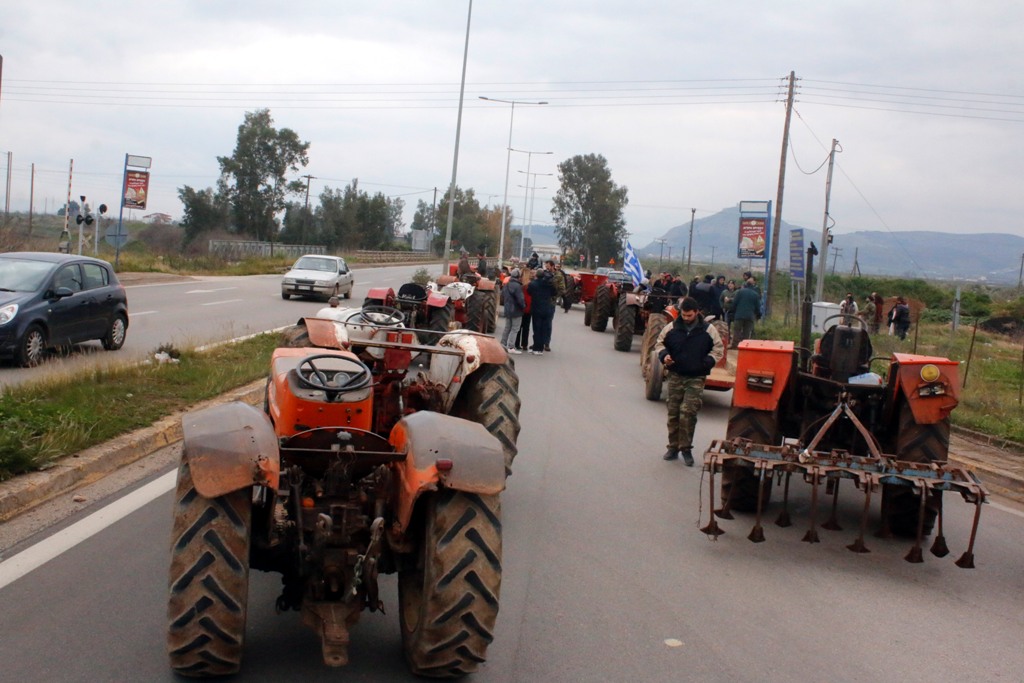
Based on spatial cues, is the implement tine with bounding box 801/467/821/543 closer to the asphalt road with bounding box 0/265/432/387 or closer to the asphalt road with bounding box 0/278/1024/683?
the asphalt road with bounding box 0/278/1024/683

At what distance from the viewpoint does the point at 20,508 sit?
6.88m

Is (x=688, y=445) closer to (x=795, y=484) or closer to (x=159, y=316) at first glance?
(x=795, y=484)

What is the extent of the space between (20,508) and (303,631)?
279 centimetres

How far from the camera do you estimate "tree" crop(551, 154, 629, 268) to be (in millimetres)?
118250

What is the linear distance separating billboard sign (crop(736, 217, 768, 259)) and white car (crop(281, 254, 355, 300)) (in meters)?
14.7

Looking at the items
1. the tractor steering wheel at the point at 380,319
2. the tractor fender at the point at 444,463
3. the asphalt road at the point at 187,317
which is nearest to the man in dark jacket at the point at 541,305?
the asphalt road at the point at 187,317

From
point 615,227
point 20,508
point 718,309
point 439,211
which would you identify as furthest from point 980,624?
point 439,211

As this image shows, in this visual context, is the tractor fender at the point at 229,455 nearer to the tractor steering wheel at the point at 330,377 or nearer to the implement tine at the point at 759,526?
the tractor steering wheel at the point at 330,377

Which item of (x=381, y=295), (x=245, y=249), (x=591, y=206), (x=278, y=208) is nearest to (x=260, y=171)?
(x=278, y=208)

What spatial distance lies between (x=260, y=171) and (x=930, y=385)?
279 ft

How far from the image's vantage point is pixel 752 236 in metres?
37.5

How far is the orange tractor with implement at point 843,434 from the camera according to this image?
7.37 metres

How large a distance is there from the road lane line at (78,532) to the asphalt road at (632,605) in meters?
0.06

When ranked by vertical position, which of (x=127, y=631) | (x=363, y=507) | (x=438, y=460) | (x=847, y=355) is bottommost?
(x=127, y=631)
